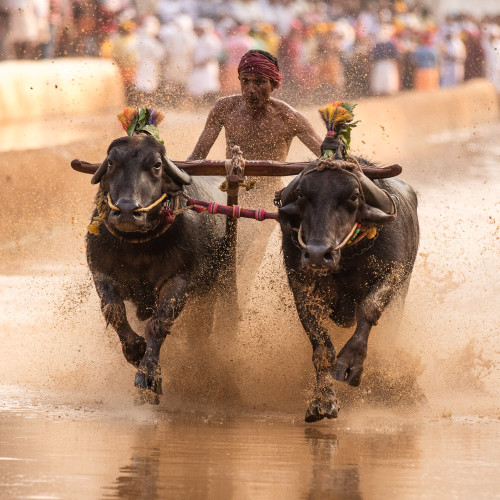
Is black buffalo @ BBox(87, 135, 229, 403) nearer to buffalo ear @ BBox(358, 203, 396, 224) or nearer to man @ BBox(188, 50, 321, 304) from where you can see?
man @ BBox(188, 50, 321, 304)

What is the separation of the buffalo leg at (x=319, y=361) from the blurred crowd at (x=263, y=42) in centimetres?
973

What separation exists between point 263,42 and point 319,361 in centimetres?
1380

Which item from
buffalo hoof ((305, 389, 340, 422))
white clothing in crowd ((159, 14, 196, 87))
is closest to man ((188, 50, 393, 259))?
buffalo hoof ((305, 389, 340, 422))

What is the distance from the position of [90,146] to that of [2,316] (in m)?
6.49

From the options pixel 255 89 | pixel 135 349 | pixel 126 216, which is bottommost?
pixel 135 349

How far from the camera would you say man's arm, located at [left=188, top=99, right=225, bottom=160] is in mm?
8758

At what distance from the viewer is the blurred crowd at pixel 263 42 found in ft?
57.5

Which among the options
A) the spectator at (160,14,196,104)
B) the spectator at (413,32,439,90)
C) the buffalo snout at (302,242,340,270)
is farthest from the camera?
the spectator at (413,32,439,90)

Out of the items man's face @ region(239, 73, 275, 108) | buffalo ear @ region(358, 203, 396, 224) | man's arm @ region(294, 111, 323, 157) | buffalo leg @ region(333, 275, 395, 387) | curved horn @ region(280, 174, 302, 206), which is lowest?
buffalo leg @ region(333, 275, 395, 387)

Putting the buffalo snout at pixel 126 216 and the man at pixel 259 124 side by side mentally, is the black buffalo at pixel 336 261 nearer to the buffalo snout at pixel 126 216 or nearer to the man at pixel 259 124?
the buffalo snout at pixel 126 216

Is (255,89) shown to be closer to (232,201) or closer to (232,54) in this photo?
(232,201)

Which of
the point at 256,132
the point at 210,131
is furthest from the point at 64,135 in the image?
the point at 256,132

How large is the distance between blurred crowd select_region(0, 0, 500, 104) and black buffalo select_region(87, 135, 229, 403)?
917cm

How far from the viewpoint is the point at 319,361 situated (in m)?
6.95
